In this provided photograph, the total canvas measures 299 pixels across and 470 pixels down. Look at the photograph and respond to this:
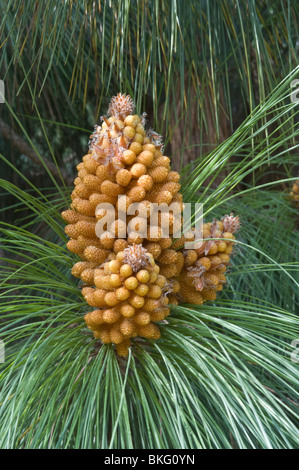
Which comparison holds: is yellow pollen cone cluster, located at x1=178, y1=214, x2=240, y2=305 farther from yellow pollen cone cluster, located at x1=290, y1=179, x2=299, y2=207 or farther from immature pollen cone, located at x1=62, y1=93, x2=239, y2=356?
yellow pollen cone cluster, located at x1=290, y1=179, x2=299, y2=207

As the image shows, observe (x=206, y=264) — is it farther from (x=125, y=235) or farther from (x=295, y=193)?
(x=295, y=193)

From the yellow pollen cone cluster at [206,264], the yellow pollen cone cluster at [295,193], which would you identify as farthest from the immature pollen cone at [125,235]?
the yellow pollen cone cluster at [295,193]

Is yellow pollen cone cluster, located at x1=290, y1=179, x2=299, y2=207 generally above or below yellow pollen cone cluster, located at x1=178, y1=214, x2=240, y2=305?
above

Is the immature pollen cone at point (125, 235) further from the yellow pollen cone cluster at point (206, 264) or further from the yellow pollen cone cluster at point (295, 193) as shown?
the yellow pollen cone cluster at point (295, 193)

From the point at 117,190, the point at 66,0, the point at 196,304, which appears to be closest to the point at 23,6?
the point at 66,0

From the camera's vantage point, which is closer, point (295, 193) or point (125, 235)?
point (125, 235)

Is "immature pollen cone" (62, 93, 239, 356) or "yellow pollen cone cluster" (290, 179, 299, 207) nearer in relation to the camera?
"immature pollen cone" (62, 93, 239, 356)

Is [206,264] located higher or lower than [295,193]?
lower

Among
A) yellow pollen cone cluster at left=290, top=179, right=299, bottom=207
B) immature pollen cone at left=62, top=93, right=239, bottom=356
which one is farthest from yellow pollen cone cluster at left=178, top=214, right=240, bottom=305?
yellow pollen cone cluster at left=290, top=179, right=299, bottom=207

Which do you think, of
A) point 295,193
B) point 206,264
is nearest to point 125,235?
point 206,264
